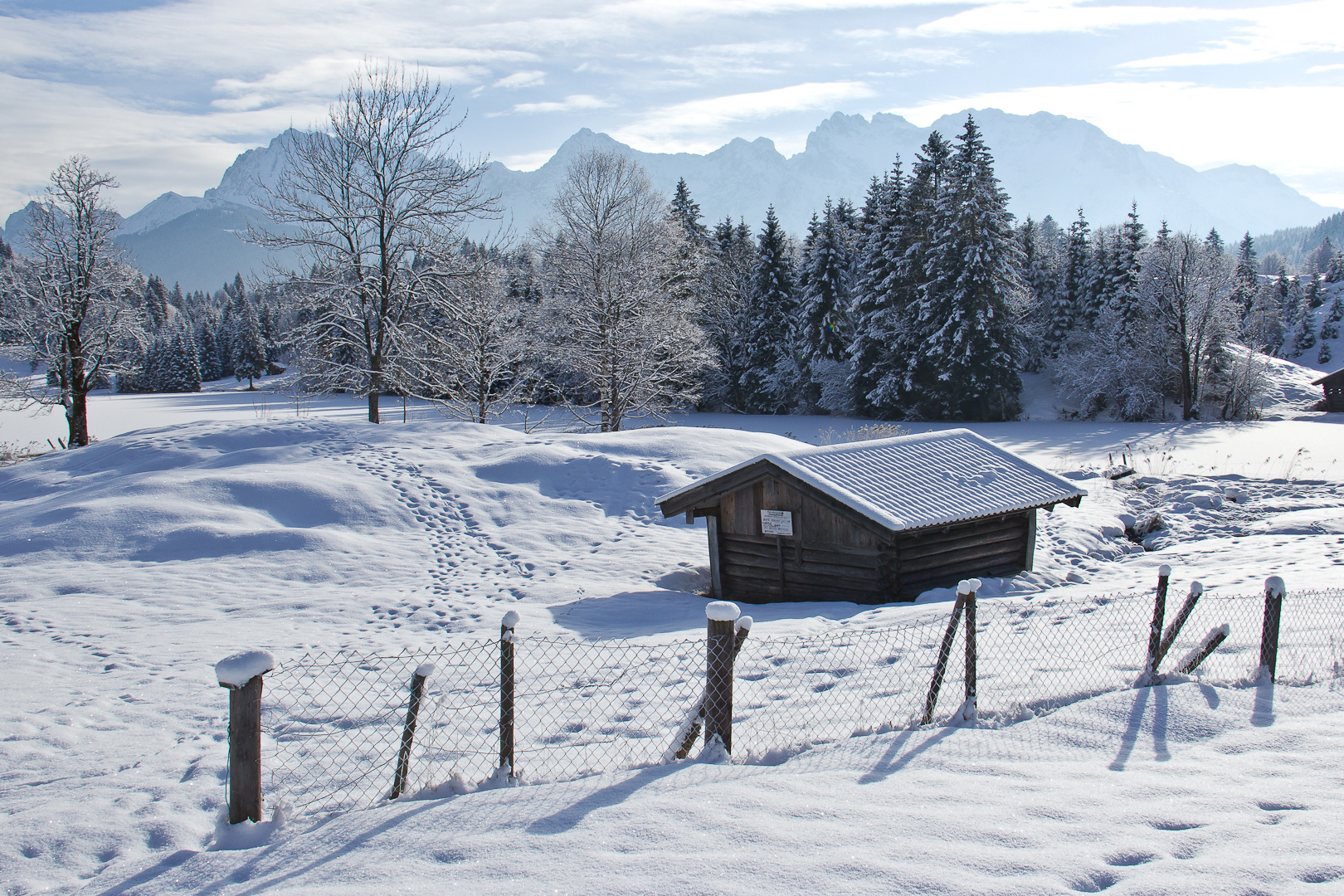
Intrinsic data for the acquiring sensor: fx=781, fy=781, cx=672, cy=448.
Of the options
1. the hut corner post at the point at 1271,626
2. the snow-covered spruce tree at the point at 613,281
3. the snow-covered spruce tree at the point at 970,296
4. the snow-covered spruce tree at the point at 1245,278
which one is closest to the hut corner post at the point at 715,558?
the hut corner post at the point at 1271,626

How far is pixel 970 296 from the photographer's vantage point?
40.8m

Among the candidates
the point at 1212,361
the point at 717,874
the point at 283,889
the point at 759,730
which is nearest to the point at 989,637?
the point at 759,730

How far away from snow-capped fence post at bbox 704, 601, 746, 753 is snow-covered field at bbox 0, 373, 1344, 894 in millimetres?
264

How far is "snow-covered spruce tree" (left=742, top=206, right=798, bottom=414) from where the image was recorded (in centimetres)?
4838

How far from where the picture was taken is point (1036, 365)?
5059 centimetres

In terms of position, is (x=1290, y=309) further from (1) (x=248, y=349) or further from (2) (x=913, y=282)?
(1) (x=248, y=349)

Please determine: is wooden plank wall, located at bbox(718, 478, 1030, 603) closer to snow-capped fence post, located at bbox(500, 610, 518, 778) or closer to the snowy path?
the snowy path

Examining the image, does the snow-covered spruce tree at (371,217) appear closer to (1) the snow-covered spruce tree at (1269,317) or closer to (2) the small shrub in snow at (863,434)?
(2) the small shrub in snow at (863,434)

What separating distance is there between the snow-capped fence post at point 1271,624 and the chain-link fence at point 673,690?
21 centimetres

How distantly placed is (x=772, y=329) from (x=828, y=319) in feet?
14.1

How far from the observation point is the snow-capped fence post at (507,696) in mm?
4887

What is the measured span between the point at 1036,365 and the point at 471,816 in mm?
52970

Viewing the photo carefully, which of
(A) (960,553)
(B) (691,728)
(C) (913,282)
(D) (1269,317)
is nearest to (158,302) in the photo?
(C) (913,282)

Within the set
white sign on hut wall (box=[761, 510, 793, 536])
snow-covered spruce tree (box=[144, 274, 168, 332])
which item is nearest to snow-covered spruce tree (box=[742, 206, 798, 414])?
white sign on hut wall (box=[761, 510, 793, 536])
